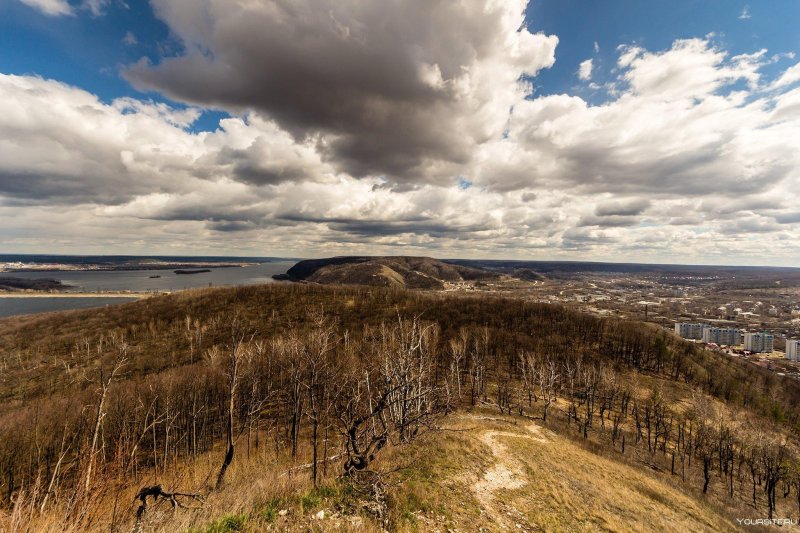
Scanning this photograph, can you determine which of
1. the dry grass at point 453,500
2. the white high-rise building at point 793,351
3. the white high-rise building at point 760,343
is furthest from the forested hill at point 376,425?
the white high-rise building at point 760,343

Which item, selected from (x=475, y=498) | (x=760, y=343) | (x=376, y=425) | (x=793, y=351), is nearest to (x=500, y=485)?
(x=475, y=498)

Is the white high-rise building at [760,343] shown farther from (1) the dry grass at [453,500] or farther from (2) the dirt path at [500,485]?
(2) the dirt path at [500,485]

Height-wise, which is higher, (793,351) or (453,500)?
(453,500)

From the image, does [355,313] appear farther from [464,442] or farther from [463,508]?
[463,508]

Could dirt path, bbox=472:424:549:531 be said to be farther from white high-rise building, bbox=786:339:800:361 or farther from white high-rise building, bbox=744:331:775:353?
white high-rise building, bbox=744:331:775:353

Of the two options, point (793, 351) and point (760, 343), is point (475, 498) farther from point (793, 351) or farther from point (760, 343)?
point (760, 343)

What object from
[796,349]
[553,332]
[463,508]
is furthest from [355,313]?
[796,349]

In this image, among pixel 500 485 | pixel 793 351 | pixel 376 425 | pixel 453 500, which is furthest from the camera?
pixel 793 351
